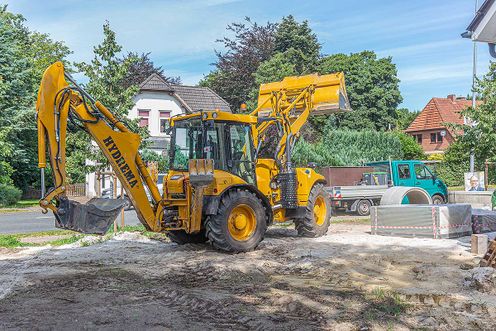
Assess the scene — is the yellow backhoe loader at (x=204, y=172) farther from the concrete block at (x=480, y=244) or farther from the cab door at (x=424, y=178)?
the cab door at (x=424, y=178)

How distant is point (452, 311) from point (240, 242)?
522 cm

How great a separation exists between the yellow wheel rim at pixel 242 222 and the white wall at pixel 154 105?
1123 inches

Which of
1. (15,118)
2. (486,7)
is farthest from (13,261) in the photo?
(15,118)

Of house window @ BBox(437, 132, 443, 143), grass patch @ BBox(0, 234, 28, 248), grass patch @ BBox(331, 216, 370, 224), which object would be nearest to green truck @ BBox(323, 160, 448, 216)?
grass patch @ BBox(331, 216, 370, 224)

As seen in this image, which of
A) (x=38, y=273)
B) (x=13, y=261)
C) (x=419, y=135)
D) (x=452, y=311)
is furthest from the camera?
(x=419, y=135)

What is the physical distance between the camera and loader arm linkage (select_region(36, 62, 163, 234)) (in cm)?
936

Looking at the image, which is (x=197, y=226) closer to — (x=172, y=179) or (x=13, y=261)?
(x=172, y=179)

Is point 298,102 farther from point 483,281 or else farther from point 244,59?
point 244,59

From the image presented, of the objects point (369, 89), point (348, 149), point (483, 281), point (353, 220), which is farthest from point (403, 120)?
point (483, 281)

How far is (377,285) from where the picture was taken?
7957mm

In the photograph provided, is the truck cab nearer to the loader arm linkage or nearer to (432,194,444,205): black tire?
(432,194,444,205): black tire

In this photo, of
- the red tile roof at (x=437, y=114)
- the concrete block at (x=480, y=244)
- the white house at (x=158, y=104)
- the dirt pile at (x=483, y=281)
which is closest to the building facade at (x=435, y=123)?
the red tile roof at (x=437, y=114)

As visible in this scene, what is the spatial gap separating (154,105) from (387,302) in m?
34.4

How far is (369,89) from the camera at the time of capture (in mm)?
51094
